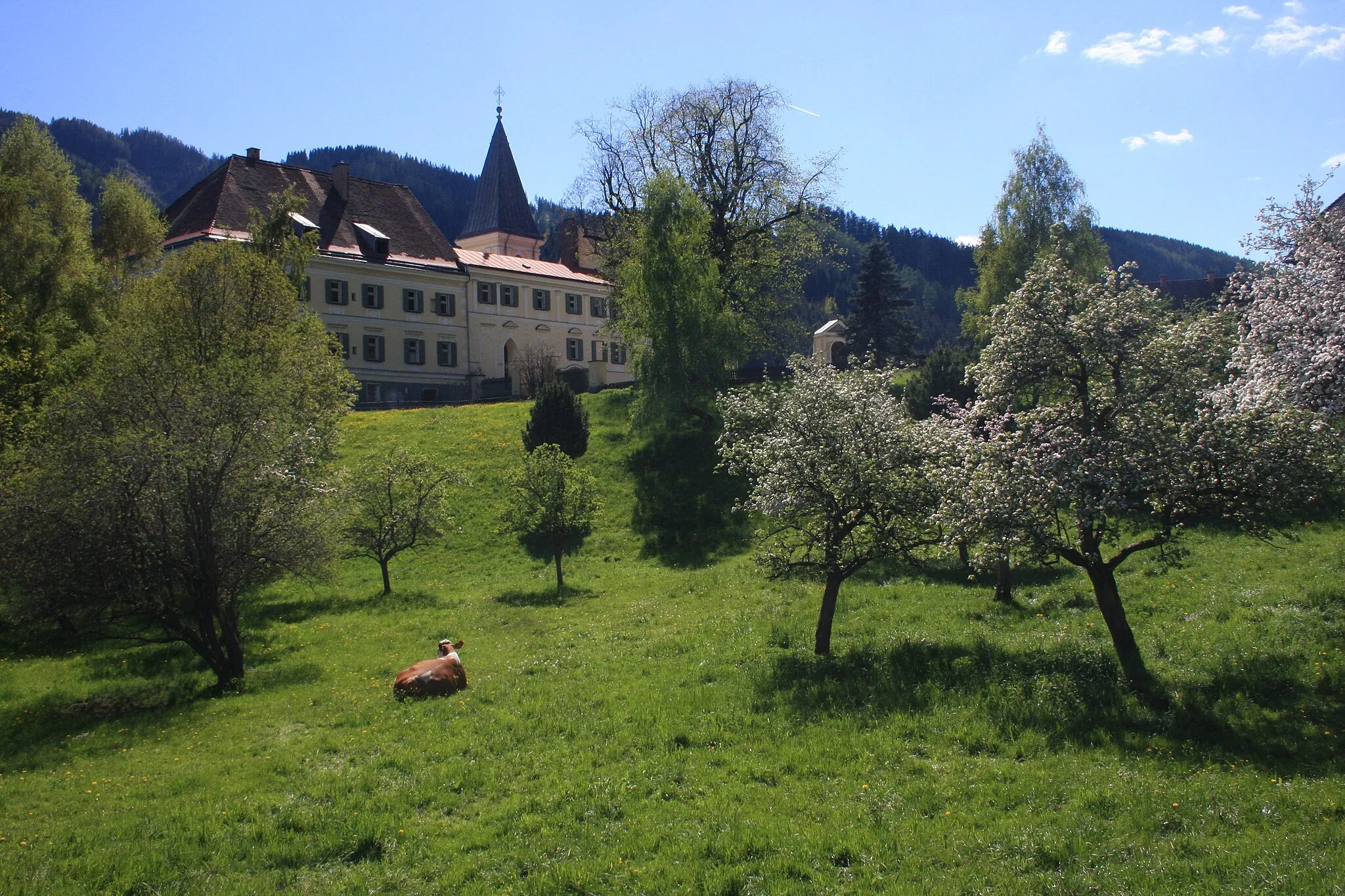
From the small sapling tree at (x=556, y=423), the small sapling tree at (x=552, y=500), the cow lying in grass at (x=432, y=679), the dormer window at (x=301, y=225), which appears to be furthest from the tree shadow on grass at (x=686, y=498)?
the dormer window at (x=301, y=225)

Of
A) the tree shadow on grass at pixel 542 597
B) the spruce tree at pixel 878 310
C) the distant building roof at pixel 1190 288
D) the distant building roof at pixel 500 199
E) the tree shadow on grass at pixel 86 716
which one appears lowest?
the tree shadow on grass at pixel 86 716

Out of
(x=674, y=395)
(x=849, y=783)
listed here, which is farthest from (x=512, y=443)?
(x=849, y=783)

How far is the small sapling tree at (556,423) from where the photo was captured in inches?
1619

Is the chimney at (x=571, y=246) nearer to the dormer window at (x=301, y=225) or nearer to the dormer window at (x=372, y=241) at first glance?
the dormer window at (x=372, y=241)

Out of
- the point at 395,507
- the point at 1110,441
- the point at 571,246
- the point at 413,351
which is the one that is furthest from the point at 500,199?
the point at 1110,441

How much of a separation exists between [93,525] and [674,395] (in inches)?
1124

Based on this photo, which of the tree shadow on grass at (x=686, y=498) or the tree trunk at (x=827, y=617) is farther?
the tree shadow on grass at (x=686, y=498)

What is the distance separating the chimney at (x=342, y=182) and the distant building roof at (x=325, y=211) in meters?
0.07

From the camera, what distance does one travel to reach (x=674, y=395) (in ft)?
141

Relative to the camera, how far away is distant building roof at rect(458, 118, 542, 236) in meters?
85.7

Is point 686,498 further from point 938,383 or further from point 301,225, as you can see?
point 301,225

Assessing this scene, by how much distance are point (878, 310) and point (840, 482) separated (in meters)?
A: 53.0

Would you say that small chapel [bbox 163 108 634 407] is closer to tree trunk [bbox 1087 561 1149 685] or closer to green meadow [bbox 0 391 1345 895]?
green meadow [bbox 0 391 1345 895]

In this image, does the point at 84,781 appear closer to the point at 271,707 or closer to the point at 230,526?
the point at 271,707
